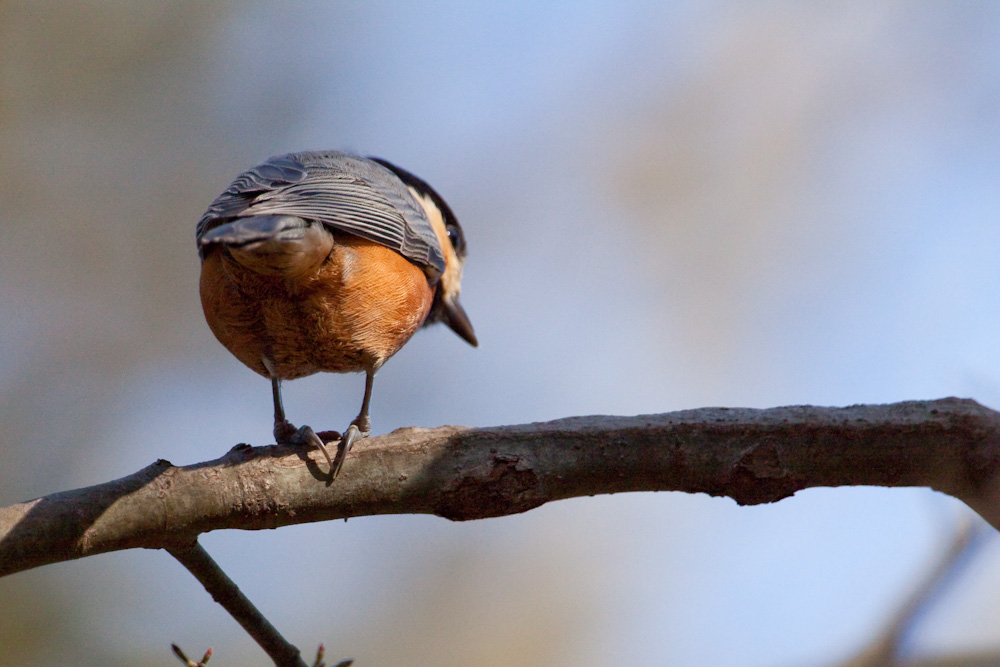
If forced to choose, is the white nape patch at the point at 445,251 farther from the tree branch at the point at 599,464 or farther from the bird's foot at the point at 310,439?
the tree branch at the point at 599,464

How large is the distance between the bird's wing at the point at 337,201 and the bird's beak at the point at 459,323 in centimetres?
74

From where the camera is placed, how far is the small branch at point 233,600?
2.39 metres

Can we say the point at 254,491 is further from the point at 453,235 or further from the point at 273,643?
the point at 453,235

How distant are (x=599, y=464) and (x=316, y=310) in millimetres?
1275

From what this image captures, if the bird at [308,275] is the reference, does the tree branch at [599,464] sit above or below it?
below

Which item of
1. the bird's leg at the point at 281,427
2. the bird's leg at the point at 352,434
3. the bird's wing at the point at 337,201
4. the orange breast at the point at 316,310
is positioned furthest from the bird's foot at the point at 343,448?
the bird's wing at the point at 337,201

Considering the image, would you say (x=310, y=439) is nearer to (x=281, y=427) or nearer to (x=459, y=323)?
(x=281, y=427)

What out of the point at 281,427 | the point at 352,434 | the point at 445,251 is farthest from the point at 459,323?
the point at 352,434

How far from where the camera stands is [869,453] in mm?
2344

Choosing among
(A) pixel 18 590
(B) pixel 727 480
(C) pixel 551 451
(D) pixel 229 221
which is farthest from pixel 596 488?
(A) pixel 18 590

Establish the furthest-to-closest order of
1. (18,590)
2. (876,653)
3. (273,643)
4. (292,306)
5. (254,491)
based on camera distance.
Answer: (18,590) < (292,306) < (273,643) < (254,491) < (876,653)

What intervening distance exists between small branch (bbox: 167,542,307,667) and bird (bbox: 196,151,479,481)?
0.44 meters

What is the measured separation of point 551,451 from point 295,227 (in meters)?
1.18

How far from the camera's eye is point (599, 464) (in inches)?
92.9
